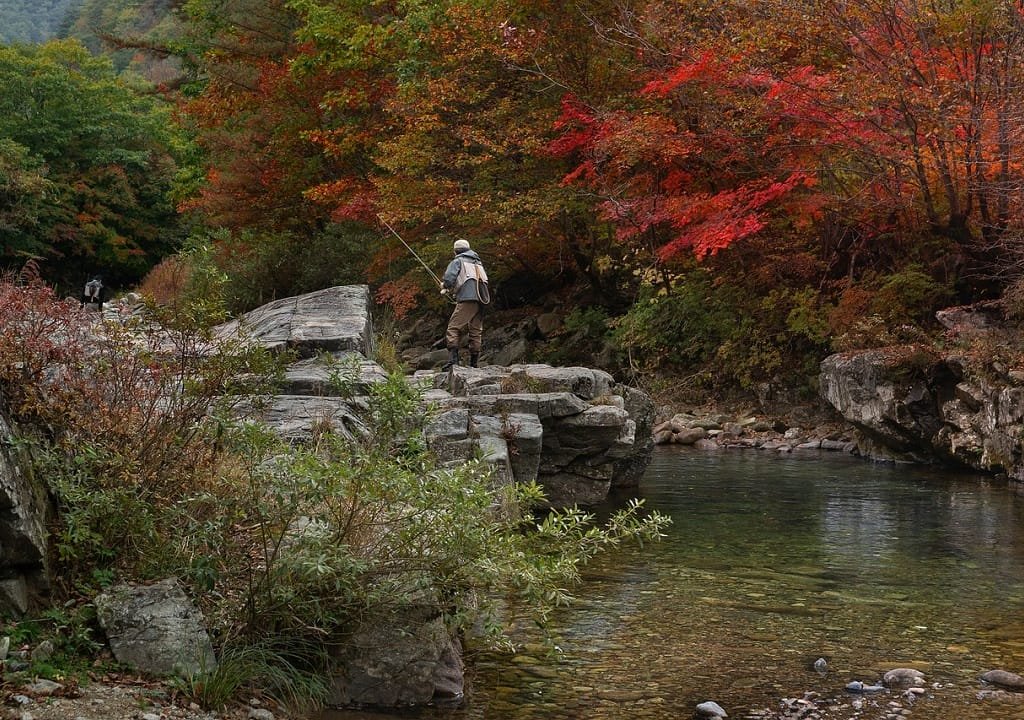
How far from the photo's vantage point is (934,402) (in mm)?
15242

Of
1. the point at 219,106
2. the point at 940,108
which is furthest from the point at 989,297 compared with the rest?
A: the point at 219,106

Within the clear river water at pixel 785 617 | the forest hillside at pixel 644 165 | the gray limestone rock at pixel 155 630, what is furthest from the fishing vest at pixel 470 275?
the gray limestone rock at pixel 155 630

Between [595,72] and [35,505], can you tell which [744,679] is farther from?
[595,72]

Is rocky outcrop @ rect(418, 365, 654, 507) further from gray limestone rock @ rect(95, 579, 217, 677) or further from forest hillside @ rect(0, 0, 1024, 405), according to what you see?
forest hillside @ rect(0, 0, 1024, 405)

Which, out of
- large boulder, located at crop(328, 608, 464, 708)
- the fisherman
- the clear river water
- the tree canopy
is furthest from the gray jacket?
the tree canopy

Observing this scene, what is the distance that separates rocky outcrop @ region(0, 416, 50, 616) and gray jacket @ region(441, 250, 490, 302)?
9001 millimetres

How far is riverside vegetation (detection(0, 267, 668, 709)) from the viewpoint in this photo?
5.12 m

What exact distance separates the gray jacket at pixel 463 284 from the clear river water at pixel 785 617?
355 cm

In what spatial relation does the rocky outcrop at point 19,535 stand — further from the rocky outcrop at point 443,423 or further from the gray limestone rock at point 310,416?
the gray limestone rock at point 310,416

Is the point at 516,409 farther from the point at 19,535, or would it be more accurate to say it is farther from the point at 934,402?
the point at 934,402

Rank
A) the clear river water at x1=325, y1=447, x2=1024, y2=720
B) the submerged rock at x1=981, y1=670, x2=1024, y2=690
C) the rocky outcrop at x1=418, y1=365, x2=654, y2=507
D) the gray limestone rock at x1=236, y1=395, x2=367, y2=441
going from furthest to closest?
the rocky outcrop at x1=418, y1=365, x2=654, y2=507 < the gray limestone rock at x1=236, y1=395, x2=367, y2=441 < the submerged rock at x1=981, y1=670, x2=1024, y2=690 < the clear river water at x1=325, y1=447, x2=1024, y2=720

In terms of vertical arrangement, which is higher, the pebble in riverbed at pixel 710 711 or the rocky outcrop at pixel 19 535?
the rocky outcrop at pixel 19 535

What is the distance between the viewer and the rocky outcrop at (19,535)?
4.74m

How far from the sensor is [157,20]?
70.9 meters
